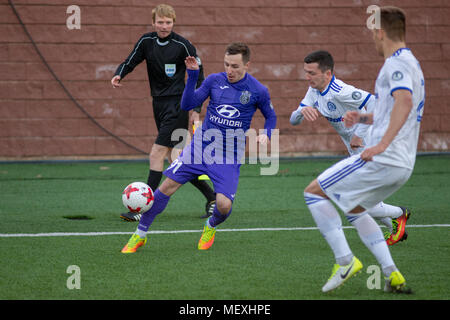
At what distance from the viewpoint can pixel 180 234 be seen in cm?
643

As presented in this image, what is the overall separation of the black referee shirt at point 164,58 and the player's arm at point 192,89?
5.71 feet

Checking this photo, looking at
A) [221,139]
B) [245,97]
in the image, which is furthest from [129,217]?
[245,97]

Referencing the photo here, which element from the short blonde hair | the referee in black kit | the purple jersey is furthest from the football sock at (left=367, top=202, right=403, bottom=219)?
the short blonde hair

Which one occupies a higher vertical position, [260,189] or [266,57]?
[266,57]

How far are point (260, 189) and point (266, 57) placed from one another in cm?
413

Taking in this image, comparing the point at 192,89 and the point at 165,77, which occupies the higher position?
the point at 165,77

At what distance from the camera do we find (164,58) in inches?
299

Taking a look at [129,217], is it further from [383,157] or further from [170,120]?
[383,157]

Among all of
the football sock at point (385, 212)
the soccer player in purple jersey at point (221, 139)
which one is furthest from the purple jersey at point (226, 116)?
the football sock at point (385, 212)

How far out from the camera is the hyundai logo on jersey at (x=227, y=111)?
5883mm

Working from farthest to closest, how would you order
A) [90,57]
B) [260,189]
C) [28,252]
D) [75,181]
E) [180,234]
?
[90,57] < [75,181] < [260,189] < [180,234] < [28,252]

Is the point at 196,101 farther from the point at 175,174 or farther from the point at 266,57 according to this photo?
the point at 266,57

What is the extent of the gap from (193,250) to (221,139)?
0.98 metres

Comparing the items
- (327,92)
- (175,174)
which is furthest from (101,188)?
(327,92)
